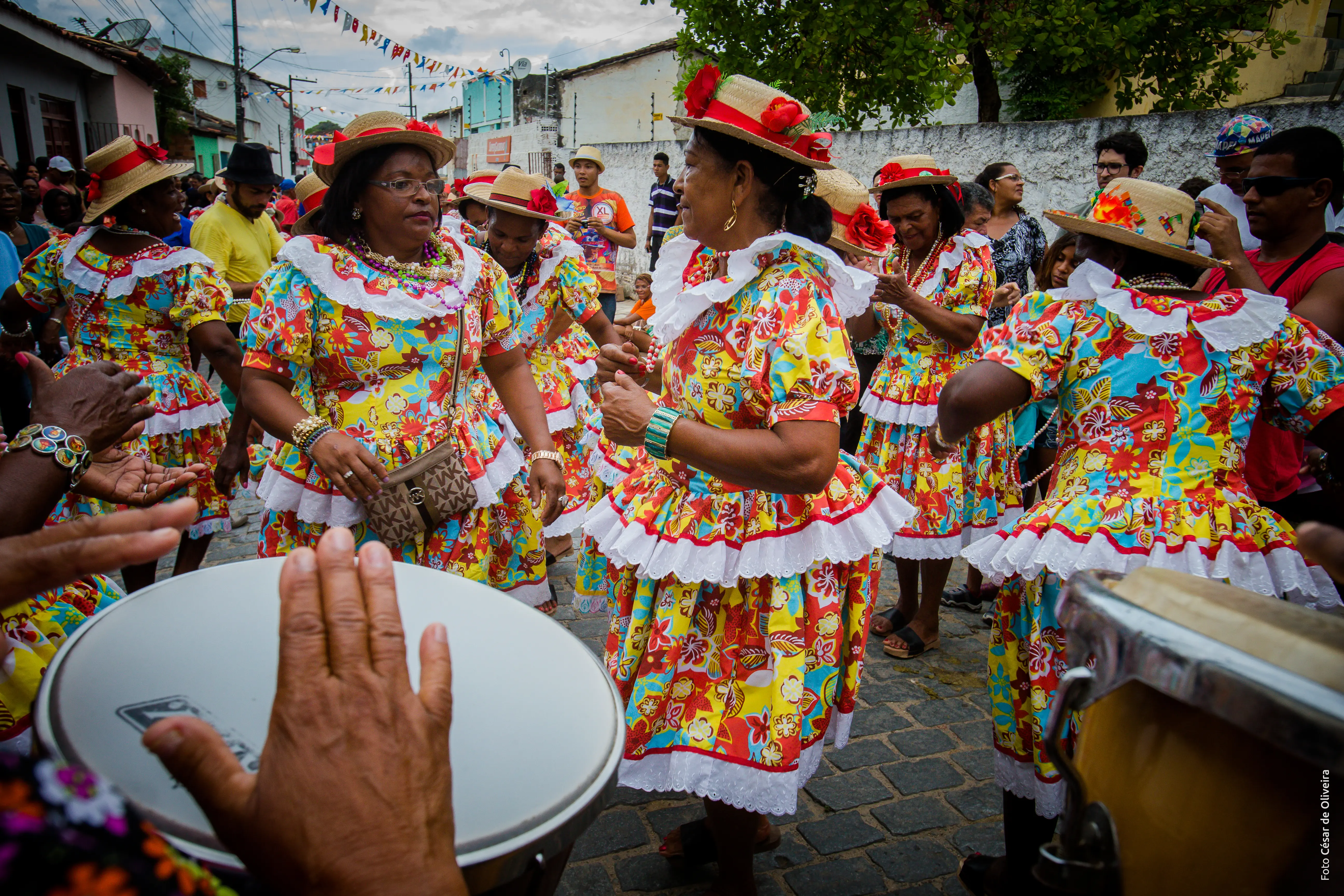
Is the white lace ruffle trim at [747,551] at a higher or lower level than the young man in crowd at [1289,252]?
lower

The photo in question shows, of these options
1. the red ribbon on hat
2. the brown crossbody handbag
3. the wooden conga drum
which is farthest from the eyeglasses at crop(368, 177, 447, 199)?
the wooden conga drum

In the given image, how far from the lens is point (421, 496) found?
8.24 ft

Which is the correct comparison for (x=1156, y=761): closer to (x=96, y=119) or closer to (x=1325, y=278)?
(x=1325, y=278)

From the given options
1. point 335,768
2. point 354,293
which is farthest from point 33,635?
point 335,768

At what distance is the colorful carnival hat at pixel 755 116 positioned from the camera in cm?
211

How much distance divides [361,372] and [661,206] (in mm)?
10390

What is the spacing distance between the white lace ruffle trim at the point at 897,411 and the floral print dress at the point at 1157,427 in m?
1.91

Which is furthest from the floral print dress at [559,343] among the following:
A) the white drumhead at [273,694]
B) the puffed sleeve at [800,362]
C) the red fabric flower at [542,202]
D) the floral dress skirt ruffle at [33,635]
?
the white drumhead at [273,694]

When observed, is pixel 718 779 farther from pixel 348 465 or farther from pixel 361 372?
pixel 361 372

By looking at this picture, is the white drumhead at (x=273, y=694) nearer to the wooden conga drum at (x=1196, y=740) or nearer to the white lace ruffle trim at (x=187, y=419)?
the wooden conga drum at (x=1196, y=740)

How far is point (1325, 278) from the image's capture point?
3.25m

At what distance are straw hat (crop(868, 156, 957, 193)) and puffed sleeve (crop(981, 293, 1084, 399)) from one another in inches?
87.5


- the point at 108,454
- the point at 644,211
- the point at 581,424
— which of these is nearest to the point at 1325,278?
the point at 581,424

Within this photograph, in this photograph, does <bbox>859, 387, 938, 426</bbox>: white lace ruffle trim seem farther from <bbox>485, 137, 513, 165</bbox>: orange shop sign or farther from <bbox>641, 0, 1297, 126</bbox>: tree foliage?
<bbox>485, 137, 513, 165</bbox>: orange shop sign
